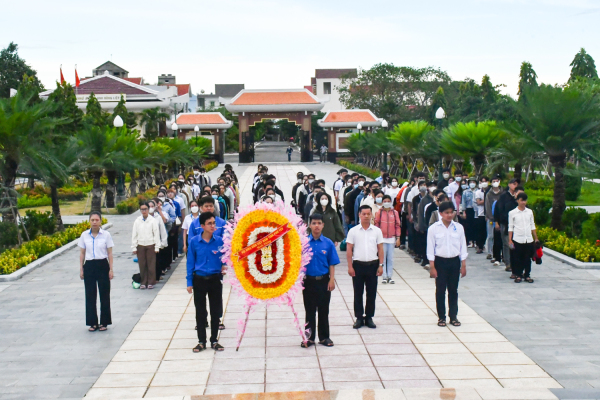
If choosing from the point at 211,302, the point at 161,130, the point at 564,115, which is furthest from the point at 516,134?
the point at 161,130

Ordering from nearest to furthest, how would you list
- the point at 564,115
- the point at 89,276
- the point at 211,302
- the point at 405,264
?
the point at 211,302
the point at 89,276
the point at 405,264
the point at 564,115

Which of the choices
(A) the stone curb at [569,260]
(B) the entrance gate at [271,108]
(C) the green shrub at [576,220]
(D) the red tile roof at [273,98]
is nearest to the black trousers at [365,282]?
(A) the stone curb at [569,260]

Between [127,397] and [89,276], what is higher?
[89,276]

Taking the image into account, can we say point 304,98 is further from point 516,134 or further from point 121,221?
point 516,134

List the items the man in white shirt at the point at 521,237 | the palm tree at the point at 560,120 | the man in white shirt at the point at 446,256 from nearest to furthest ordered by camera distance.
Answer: the man in white shirt at the point at 446,256, the man in white shirt at the point at 521,237, the palm tree at the point at 560,120

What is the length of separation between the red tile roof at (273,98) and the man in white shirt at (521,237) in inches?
1507

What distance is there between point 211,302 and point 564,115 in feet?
36.2

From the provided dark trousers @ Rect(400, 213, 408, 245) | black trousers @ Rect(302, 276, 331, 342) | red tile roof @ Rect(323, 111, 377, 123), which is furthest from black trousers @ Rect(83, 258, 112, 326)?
red tile roof @ Rect(323, 111, 377, 123)

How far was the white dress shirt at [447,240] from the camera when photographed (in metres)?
Answer: 9.01

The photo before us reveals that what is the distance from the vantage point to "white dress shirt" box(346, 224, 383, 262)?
8.81 m

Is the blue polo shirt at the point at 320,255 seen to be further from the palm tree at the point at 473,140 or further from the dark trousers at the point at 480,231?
the palm tree at the point at 473,140

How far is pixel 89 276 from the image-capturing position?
9102 mm

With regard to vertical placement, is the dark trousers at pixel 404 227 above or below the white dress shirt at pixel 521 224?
below

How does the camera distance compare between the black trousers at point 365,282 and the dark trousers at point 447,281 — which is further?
the dark trousers at point 447,281
